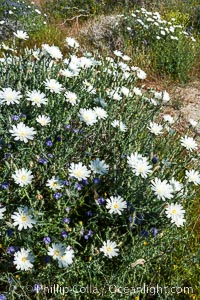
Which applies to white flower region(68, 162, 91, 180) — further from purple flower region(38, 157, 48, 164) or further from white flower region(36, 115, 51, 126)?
white flower region(36, 115, 51, 126)

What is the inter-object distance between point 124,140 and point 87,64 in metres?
0.85

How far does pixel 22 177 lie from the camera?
1974 millimetres

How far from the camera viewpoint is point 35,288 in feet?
5.92

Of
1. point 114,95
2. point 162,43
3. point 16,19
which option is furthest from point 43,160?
point 16,19

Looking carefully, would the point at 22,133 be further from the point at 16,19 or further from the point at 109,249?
the point at 16,19

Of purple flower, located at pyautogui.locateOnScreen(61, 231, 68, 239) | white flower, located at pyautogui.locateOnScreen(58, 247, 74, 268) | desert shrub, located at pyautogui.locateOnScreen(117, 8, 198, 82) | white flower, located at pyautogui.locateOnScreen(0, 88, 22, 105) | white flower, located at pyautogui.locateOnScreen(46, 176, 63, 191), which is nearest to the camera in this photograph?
white flower, located at pyautogui.locateOnScreen(58, 247, 74, 268)

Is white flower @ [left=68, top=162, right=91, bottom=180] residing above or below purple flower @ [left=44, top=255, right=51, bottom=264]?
above

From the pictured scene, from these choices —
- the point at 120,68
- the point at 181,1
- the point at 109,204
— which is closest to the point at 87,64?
the point at 120,68

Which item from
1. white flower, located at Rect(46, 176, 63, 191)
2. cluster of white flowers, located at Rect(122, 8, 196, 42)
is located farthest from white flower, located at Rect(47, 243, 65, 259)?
cluster of white flowers, located at Rect(122, 8, 196, 42)

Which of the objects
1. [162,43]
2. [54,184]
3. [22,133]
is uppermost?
[162,43]

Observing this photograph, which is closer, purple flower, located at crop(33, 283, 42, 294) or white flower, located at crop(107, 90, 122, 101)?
purple flower, located at crop(33, 283, 42, 294)

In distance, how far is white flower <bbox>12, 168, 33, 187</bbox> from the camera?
A: 193 cm

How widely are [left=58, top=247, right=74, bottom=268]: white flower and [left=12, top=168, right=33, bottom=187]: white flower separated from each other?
0.41 m

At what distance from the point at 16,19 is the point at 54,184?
15.8 feet
